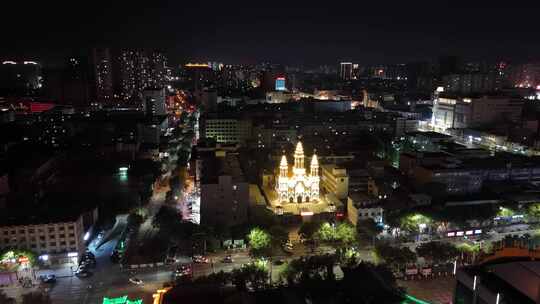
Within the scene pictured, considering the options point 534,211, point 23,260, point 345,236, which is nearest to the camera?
point 23,260

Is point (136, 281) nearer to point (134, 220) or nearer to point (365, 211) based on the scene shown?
point (134, 220)

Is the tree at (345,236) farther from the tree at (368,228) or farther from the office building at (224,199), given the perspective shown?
the office building at (224,199)

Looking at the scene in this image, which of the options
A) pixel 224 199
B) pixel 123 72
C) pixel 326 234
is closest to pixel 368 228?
pixel 326 234

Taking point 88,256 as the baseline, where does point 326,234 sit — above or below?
above

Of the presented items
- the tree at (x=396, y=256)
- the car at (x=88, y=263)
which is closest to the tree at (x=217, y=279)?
the car at (x=88, y=263)

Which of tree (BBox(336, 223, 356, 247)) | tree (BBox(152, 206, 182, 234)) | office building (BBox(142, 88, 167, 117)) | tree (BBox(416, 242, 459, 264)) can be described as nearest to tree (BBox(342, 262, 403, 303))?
tree (BBox(416, 242, 459, 264))

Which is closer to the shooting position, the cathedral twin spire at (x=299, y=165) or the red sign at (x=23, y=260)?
the red sign at (x=23, y=260)

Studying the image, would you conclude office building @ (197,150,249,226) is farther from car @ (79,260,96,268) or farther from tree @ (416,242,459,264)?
tree @ (416,242,459,264)
